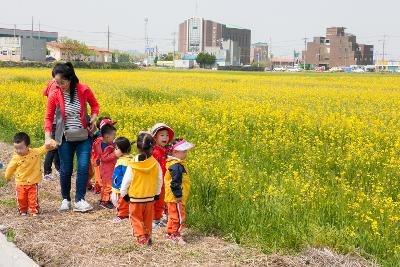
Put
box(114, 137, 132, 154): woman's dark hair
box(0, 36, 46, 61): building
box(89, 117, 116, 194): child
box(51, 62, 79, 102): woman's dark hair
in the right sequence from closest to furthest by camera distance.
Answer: box(114, 137, 132, 154): woman's dark hair < box(51, 62, 79, 102): woman's dark hair < box(89, 117, 116, 194): child < box(0, 36, 46, 61): building

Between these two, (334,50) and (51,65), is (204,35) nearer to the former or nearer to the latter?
(334,50)

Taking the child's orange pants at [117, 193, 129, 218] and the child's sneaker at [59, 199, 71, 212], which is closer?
the child's orange pants at [117, 193, 129, 218]

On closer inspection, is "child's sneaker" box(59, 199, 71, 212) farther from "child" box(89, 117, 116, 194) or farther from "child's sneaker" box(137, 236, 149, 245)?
"child's sneaker" box(137, 236, 149, 245)

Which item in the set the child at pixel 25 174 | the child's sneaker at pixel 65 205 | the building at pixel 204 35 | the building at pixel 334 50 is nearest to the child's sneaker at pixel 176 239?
the child's sneaker at pixel 65 205

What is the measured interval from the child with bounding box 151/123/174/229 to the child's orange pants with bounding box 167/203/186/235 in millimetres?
464

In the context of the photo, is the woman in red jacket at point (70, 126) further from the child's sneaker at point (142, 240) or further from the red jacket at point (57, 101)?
the child's sneaker at point (142, 240)

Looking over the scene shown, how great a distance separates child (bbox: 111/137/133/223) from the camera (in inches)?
213

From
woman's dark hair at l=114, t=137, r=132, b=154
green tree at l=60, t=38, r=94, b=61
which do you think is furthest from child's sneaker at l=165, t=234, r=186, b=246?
green tree at l=60, t=38, r=94, b=61

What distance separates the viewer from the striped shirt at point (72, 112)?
5.81m

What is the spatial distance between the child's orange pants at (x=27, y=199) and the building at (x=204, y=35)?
163322 mm

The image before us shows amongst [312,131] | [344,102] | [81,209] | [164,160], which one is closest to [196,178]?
[164,160]

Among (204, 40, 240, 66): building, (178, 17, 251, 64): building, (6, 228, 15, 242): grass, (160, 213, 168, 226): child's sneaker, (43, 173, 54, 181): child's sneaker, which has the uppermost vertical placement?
(178, 17, 251, 64): building

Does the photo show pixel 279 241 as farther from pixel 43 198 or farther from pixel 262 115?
pixel 262 115

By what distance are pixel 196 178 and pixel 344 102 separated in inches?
448
